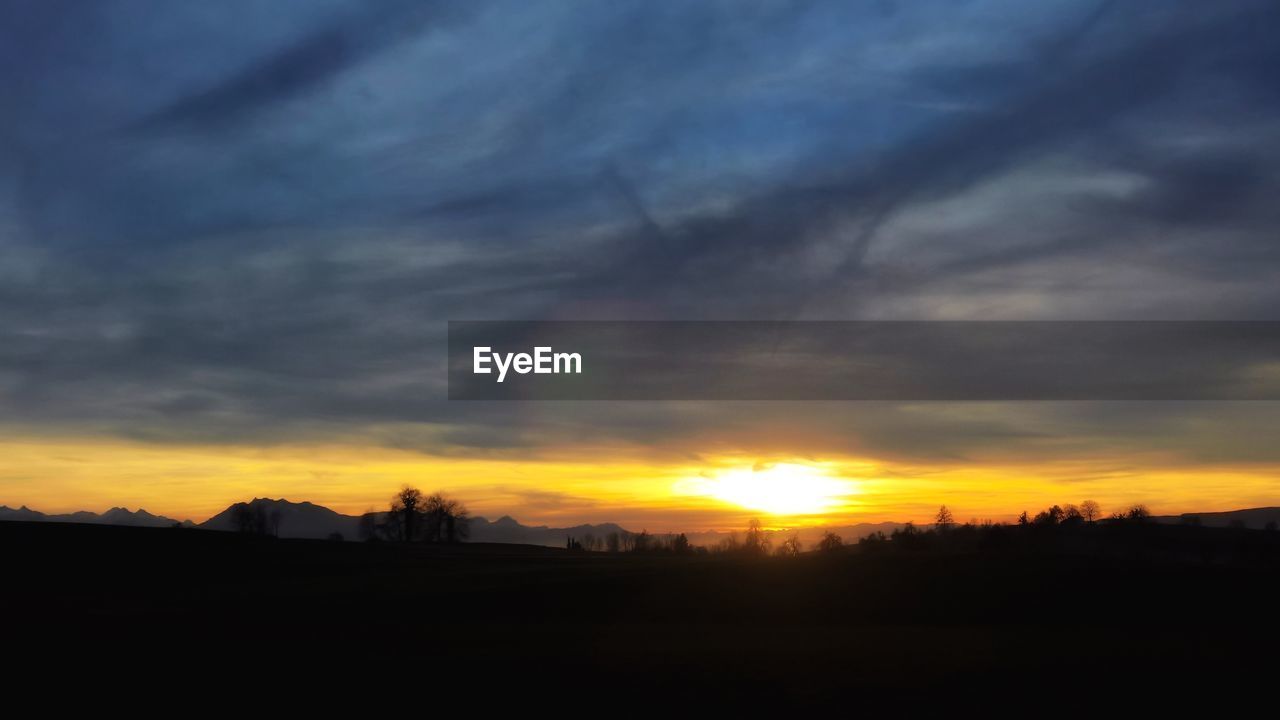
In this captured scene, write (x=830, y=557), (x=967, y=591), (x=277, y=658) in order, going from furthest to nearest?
(x=830, y=557) < (x=967, y=591) < (x=277, y=658)

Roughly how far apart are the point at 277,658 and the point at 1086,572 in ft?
156

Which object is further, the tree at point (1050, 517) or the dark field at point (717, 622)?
the tree at point (1050, 517)

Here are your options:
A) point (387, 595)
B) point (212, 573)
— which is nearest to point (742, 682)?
point (387, 595)

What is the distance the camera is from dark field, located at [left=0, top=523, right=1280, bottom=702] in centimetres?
2886

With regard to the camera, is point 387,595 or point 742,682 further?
point 387,595

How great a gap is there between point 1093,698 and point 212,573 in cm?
7504

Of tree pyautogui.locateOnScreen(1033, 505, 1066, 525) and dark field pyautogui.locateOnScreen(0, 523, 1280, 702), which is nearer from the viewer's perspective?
dark field pyautogui.locateOnScreen(0, 523, 1280, 702)

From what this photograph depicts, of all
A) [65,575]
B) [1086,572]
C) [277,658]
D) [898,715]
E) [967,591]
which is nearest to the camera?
[898,715]

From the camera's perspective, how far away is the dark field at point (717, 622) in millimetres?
28859

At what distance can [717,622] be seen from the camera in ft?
149

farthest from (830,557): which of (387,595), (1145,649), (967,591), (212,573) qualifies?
(212,573)

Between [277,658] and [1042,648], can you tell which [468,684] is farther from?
[1042,648]

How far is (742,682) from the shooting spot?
2734 cm

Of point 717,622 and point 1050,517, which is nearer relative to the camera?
point 717,622
